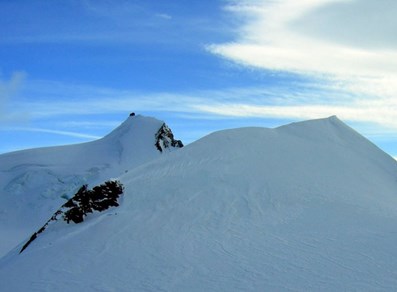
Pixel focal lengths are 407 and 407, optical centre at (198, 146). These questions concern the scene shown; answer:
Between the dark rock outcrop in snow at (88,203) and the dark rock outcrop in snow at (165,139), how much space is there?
3489cm

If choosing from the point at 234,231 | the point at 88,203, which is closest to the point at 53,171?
the point at 88,203

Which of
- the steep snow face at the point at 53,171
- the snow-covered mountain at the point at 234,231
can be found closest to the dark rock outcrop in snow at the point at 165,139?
the steep snow face at the point at 53,171

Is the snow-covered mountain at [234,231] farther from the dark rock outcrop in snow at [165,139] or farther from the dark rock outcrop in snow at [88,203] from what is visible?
the dark rock outcrop in snow at [165,139]

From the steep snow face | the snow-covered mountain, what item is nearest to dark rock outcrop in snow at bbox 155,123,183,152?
the steep snow face

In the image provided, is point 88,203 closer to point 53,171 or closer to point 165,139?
point 53,171

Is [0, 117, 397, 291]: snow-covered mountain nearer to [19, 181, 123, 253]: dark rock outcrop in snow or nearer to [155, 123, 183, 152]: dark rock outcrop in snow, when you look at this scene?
[19, 181, 123, 253]: dark rock outcrop in snow

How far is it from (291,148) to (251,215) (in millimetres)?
9049

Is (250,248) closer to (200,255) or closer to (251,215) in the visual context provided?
(200,255)

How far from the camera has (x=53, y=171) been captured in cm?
4131

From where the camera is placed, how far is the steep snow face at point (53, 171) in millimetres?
35106

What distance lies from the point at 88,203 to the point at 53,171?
26.7 m

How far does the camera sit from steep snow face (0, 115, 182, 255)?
35.1 metres

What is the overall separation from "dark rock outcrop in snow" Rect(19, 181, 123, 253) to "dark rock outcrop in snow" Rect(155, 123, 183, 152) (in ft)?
114

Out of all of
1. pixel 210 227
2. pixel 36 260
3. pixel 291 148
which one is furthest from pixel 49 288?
pixel 291 148
